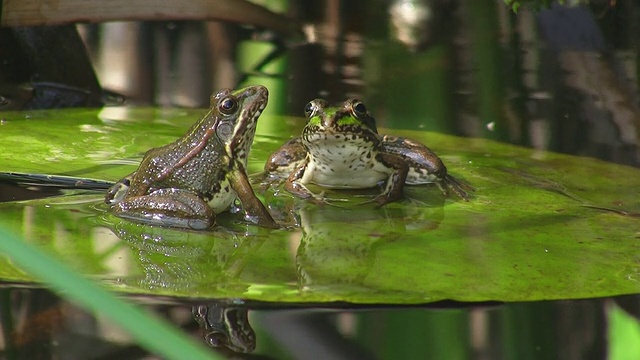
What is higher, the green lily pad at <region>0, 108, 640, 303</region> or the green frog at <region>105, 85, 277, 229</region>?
the green frog at <region>105, 85, 277, 229</region>

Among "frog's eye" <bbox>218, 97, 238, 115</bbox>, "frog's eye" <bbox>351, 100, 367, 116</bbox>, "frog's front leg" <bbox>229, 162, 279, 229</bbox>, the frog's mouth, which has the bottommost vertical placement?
"frog's front leg" <bbox>229, 162, 279, 229</bbox>

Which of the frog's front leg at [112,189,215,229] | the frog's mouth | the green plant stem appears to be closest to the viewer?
the green plant stem

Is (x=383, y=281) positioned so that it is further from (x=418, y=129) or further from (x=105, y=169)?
(x=418, y=129)

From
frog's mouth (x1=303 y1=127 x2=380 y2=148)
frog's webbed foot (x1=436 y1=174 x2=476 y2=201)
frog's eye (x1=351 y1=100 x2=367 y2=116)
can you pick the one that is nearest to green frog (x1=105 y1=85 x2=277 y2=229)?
frog's mouth (x1=303 y1=127 x2=380 y2=148)

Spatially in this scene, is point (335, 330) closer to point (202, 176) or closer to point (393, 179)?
point (202, 176)

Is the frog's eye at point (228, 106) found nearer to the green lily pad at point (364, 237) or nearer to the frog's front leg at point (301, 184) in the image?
the green lily pad at point (364, 237)

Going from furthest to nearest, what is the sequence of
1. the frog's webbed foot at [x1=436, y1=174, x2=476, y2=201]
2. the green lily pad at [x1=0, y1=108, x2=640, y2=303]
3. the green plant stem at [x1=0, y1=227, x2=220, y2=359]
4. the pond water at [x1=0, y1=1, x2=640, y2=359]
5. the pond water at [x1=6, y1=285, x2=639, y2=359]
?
the frog's webbed foot at [x1=436, y1=174, x2=476, y2=201], the green lily pad at [x1=0, y1=108, x2=640, y2=303], the pond water at [x1=0, y1=1, x2=640, y2=359], the pond water at [x1=6, y1=285, x2=639, y2=359], the green plant stem at [x1=0, y1=227, x2=220, y2=359]

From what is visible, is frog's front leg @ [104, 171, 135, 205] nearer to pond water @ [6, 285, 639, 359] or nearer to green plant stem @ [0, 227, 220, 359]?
pond water @ [6, 285, 639, 359]

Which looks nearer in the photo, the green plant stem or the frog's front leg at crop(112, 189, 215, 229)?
the green plant stem
